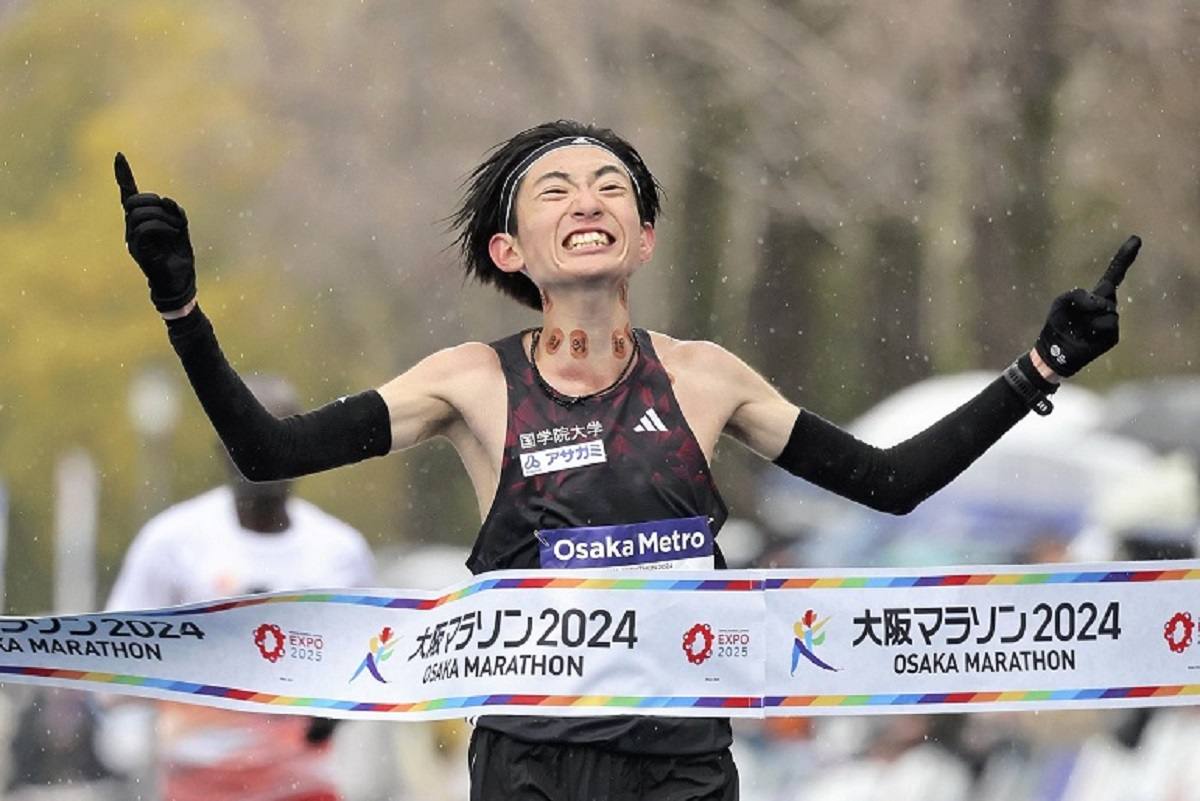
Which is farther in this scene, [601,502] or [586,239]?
[586,239]

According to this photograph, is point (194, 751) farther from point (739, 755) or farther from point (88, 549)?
point (88, 549)

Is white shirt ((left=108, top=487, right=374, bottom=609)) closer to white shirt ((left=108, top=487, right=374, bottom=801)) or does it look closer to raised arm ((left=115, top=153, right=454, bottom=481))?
white shirt ((left=108, top=487, right=374, bottom=801))

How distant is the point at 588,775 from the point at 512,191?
1.01 metres

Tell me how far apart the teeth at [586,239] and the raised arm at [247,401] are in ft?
0.94

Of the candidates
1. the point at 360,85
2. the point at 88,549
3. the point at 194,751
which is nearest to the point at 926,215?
the point at 360,85

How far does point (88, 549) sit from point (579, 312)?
8.86 m

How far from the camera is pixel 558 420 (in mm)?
3863

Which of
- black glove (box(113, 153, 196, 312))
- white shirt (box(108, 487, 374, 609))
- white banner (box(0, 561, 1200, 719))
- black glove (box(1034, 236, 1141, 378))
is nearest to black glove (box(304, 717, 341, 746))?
white shirt (box(108, 487, 374, 609))

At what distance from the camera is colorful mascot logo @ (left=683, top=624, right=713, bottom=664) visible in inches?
154

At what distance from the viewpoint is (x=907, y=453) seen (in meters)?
4.03

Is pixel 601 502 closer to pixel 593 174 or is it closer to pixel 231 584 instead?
pixel 593 174

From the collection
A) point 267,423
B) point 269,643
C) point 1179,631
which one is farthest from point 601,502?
point 1179,631

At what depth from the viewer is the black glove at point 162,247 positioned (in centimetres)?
362

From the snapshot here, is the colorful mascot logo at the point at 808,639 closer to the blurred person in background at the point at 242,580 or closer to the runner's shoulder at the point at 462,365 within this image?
the runner's shoulder at the point at 462,365
